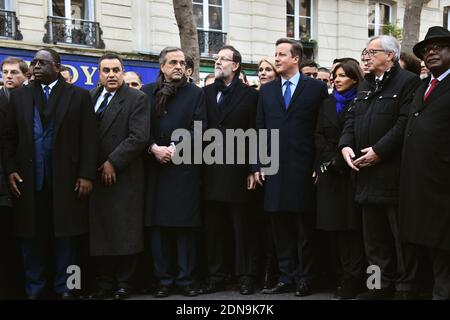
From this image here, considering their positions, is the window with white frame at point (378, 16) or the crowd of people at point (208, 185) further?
the window with white frame at point (378, 16)

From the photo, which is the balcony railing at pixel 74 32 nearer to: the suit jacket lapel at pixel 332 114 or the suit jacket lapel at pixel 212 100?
the suit jacket lapel at pixel 212 100

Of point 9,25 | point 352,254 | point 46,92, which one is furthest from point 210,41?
point 352,254

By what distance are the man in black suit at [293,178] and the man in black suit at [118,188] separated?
123 cm

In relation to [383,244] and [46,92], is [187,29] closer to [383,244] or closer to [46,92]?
[46,92]

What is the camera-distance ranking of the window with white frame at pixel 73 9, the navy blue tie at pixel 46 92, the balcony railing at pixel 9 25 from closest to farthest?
the navy blue tie at pixel 46 92, the balcony railing at pixel 9 25, the window with white frame at pixel 73 9

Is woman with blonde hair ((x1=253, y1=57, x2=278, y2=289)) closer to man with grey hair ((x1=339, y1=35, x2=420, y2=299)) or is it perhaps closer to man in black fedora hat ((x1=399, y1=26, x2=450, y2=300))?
man with grey hair ((x1=339, y1=35, x2=420, y2=299))

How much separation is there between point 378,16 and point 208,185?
705 inches

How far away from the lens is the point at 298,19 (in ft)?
67.5

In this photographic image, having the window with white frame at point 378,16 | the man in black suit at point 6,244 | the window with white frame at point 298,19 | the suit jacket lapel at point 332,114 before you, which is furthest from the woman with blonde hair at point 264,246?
the window with white frame at point 378,16

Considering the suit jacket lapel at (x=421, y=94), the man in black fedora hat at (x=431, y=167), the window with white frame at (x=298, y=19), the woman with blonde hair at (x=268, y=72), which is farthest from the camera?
the window with white frame at (x=298, y=19)

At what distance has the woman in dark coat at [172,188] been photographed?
5.86m

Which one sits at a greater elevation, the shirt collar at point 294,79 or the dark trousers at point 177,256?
the shirt collar at point 294,79
